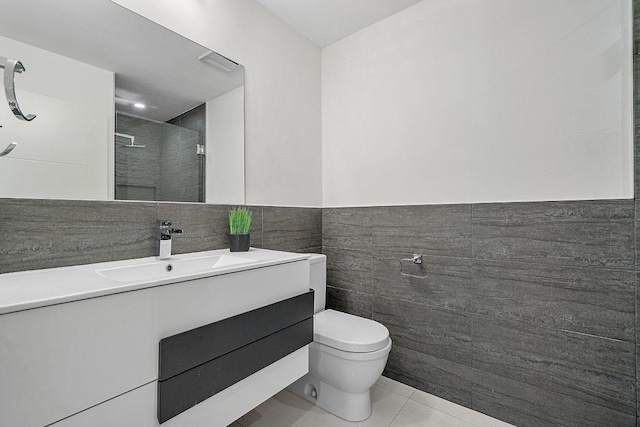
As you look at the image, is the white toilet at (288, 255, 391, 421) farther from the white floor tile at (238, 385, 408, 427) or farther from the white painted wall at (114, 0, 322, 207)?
the white painted wall at (114, 0, 322, 207)

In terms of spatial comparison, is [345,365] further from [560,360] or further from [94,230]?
[94,230]

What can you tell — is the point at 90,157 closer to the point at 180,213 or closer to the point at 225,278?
the point at 180,213

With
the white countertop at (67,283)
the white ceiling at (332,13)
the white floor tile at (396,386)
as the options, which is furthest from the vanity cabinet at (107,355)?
the white ceiling at (332,13)

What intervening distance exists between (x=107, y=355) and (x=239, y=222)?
932 mm

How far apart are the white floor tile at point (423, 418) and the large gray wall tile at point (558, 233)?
0.88 metres

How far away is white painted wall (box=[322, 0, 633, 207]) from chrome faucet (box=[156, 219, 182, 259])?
4.01ft

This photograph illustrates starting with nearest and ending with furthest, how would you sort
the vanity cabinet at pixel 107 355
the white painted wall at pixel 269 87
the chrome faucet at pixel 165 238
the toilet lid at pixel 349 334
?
the vanity cabinet at pixel 107 355, the chrome faucet at pixel 165 238, the toilet lid at pixel 349 334, the white painted wall at pixel 269 87

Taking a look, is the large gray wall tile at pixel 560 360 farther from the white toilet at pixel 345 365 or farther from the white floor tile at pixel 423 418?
the white toilet at pixel 345 365

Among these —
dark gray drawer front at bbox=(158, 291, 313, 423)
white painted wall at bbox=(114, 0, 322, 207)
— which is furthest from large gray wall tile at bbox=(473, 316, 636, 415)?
white painted wall at bbox=(114, 0, 322, 207)

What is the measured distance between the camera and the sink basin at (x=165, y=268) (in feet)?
3.62

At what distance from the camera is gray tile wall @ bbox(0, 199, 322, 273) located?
104 cm

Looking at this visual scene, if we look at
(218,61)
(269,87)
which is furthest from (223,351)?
(269,87)

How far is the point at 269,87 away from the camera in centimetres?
194

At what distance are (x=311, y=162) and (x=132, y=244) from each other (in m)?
1.34
